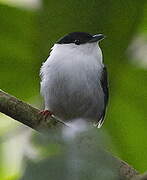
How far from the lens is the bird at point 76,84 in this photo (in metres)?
2.71

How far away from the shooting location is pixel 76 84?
8.93 ft

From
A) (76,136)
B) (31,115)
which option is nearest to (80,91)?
(31,115)

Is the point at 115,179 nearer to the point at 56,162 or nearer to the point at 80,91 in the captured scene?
the point at 56,162

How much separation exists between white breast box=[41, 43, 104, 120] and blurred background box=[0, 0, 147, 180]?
0.19 metres

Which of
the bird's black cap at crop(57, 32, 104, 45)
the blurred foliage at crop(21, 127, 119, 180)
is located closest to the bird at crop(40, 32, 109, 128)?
the bird's black cap at crop(57, 32, 104, 45)

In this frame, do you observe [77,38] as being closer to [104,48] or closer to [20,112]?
[104,48]

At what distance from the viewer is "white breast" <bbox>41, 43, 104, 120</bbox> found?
8.89 ft

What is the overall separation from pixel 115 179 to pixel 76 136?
0.08 meters

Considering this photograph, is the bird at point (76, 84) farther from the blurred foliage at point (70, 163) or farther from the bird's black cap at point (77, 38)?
the blurred foliage at point (70, 163)

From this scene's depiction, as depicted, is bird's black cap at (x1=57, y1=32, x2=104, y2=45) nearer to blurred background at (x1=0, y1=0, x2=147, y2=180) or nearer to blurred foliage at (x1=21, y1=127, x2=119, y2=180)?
blurred background at (x1=0, y1=0, x2=147, y2=180)

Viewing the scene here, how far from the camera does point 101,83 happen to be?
2.79 meters

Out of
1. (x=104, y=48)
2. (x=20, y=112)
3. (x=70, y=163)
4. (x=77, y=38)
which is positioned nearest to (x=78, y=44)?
(x=77, y=38)

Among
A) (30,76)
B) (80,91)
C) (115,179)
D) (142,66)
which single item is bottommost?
(80,91)

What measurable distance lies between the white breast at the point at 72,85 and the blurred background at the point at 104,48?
0.19 m
